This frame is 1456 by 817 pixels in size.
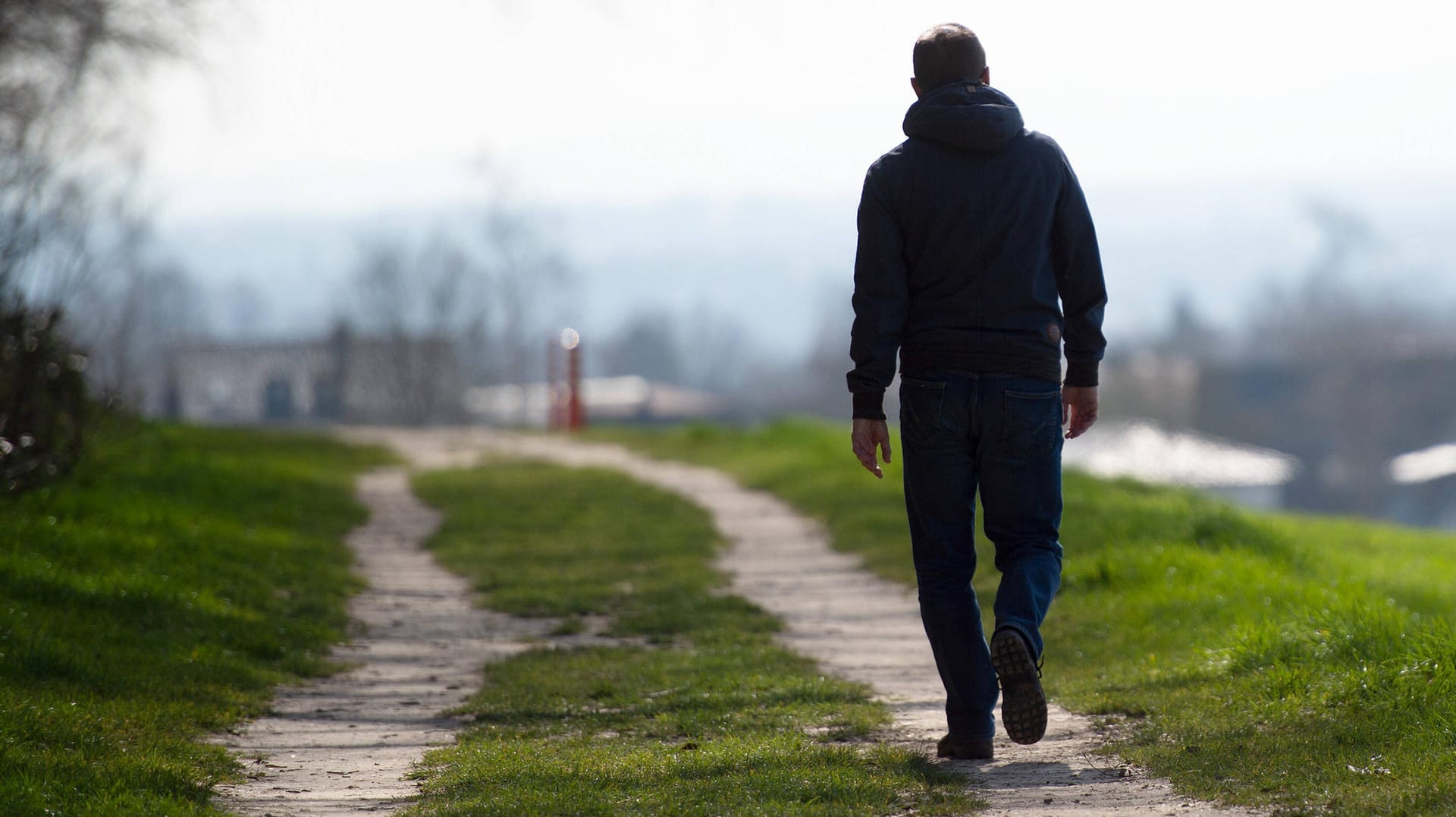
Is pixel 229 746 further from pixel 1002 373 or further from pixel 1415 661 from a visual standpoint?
pixel 1415 661

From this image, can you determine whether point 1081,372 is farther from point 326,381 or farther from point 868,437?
Result: point 326,381

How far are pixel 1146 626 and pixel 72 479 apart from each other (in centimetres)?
773

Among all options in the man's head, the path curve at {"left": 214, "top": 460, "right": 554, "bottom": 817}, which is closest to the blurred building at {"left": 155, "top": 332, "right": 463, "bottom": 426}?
the path curve at {"left": 214, "top": 460, "right": 554, "bottom": 817}

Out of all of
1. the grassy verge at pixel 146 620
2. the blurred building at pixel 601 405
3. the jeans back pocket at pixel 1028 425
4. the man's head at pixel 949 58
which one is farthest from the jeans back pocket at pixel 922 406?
the blurred building at pixel 601 405

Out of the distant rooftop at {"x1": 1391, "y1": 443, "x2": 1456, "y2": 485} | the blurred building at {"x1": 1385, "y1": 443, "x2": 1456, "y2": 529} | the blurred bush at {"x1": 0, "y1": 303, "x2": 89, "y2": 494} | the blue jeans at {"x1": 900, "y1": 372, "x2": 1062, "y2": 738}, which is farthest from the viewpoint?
the distant rooftop at {"x1": 1391, "y1": 443, "x2": 1456, "y2": 485}

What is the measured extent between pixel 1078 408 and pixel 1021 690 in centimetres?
94

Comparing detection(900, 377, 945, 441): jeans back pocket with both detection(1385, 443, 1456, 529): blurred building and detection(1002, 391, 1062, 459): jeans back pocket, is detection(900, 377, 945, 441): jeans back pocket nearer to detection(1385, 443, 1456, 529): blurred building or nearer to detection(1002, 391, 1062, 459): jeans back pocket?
detection(1002, 391, 1062, 459): jeans back pocket

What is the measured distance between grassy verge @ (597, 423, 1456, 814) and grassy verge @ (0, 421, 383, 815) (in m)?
3.11

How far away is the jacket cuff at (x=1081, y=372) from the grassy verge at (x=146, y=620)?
2885 millimetres

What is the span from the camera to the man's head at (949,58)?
4.43m

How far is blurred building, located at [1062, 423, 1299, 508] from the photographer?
49.4 metres

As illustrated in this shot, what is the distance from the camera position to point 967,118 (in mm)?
4281

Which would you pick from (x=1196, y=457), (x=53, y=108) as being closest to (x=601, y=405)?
(x=1196, y=457)

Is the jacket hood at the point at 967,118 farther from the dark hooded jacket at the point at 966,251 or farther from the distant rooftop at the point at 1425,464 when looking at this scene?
the distant rooftop at the point at 1425,464
